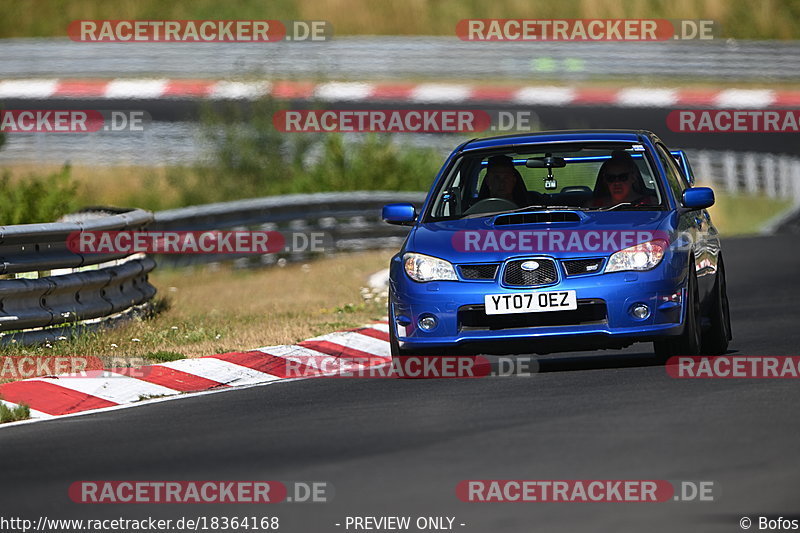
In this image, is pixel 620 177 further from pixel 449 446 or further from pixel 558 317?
pixel 449 446

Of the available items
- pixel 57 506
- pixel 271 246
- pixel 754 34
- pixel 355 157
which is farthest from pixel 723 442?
pixel 754 34

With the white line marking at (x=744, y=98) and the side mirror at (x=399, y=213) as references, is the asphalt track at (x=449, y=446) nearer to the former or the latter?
the side mirror at (x=399, y=213)

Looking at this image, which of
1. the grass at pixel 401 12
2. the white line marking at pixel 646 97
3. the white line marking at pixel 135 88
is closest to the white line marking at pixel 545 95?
the white line marking at pixel 646 97

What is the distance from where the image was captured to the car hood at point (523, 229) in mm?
10320

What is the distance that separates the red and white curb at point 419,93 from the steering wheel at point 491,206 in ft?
80.8

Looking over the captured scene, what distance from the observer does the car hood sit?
10.3m

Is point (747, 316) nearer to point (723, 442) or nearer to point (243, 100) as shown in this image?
point (723, 442)

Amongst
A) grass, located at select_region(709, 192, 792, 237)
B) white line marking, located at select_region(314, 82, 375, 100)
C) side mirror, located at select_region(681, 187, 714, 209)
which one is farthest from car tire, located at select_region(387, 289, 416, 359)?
white line marking, located at select_region(314, 82, 375, 100)

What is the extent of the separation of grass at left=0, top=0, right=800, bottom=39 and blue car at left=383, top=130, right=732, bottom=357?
36.1m

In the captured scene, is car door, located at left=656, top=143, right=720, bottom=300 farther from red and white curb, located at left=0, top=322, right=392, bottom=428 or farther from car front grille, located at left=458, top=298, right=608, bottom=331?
red and white curb, located at left=0, top=322, right=392, bottom=428

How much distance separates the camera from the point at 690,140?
3584 centimetres

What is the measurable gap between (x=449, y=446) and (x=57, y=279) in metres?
5.22

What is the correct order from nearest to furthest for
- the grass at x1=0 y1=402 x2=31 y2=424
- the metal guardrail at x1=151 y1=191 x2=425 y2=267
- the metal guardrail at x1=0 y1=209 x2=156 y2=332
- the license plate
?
the grass at x1=0 y1=402 x2=31 y2=424 < the license plate < the metal guardrail at x1=0 y1=209 x2=156 y2=332 < the metal guardrail at x1=151 y1=191 x2=425 y2=267

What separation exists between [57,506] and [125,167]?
25084mm
